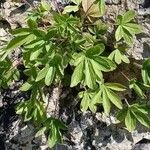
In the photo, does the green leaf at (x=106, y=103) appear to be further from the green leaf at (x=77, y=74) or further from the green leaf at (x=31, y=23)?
the green leaf at (x=31, y=23)

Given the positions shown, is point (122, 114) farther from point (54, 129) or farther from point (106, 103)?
point (54, 129)

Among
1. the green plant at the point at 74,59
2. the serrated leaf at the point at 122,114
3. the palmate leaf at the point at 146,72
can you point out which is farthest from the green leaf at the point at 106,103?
the palmate leaf at the point at 146,72

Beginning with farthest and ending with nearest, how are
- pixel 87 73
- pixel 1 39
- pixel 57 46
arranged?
1. pixel 1 39
2. pixel 57 46
3. pixel 87 73

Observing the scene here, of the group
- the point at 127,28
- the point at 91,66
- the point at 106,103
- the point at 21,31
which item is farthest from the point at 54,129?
the point at 127,28

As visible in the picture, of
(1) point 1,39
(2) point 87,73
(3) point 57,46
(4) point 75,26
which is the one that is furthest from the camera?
(1) point 1,39

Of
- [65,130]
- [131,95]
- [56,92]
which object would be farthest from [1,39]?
[131,95]

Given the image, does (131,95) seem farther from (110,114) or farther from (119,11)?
(119,11)

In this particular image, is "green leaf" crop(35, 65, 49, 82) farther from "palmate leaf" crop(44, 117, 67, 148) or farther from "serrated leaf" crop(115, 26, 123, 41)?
"serrated leaf" crop(115, 26, 123, 41)

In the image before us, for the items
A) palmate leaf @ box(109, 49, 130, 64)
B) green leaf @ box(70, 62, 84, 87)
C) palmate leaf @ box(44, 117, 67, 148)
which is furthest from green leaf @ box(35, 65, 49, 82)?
palmate leaf @ box(109, 49, 130, 64)
